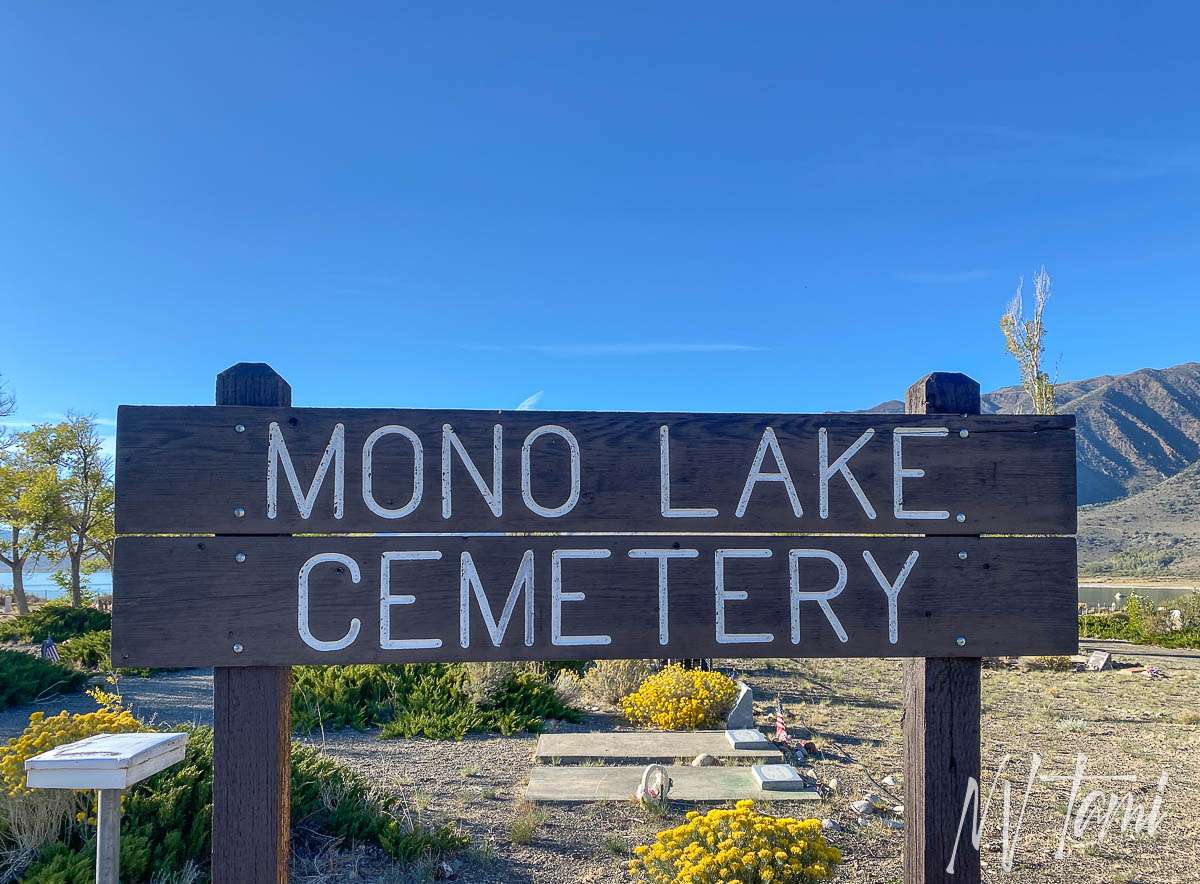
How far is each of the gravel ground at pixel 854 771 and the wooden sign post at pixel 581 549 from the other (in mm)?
2812

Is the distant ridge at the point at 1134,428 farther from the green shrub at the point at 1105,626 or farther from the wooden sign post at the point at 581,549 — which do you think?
the wooden sign post at the point at 581,549

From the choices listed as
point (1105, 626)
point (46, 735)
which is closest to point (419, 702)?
point (46, 735)

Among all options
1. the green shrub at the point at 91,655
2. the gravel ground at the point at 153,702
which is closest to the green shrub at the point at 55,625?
the green shrub at the point at 91,655

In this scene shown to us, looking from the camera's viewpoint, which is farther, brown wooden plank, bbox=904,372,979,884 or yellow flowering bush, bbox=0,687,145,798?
yellow flowering bush, bbox=0,687,145,798

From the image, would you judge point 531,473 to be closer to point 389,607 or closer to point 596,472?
point 596,472

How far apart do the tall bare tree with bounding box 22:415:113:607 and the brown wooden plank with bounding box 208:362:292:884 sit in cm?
2859

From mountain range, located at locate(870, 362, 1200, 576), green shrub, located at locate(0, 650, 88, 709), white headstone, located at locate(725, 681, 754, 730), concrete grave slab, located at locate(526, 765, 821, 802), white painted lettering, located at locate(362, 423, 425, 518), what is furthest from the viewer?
mountain range, located at locate(870, 362, 1200, 576)

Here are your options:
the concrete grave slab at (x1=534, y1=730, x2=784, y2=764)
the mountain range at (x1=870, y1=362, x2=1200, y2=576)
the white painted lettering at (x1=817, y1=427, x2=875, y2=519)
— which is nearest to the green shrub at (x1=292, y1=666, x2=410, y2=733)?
the concrete grave slab at (x1=534, y1=730, x2=784, y2=764)

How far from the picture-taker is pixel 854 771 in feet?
24.6

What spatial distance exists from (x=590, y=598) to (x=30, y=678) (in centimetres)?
1180

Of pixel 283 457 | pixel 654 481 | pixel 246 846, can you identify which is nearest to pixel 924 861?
pixel 654 481

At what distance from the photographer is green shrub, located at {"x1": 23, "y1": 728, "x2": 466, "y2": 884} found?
4188mm

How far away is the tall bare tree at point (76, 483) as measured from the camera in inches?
1060

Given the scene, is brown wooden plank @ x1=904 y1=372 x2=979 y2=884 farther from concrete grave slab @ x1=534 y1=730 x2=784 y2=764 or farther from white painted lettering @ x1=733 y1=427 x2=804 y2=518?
concrete grave slab @ x1=534 y1=730 x2=784 y2=764
